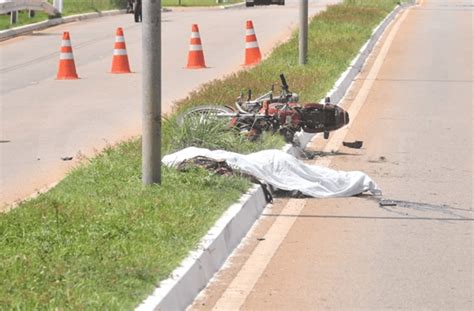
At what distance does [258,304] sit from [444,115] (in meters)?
9.66

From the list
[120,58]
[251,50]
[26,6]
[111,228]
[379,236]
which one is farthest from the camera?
[26,6]

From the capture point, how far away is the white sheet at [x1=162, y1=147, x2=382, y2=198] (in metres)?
10.3

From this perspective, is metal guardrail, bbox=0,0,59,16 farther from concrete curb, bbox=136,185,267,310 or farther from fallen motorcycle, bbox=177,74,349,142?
concrete curb, bbox=136,185,267,310

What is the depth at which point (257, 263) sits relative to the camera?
26.3 ft

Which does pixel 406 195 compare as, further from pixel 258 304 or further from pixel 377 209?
pixel 258 304

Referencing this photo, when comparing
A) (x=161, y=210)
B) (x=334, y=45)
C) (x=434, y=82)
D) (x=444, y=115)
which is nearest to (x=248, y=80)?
(x=444, y=115)

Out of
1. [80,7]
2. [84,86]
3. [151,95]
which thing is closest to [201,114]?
[151,95]

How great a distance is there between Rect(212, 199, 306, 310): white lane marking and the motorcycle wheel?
1.55 m

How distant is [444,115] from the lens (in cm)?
1619

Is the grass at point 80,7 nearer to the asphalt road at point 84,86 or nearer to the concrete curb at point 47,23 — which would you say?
the concrete curb at point 47,23

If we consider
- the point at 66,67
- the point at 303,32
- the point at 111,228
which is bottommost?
the point at 66,67

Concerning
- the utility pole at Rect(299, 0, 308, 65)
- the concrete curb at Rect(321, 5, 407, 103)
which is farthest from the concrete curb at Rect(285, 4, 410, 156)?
the utility pole at Rect(299, 0, 308, 65)

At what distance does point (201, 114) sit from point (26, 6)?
68.7ft

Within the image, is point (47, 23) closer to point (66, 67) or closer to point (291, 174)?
point (66, 67)
